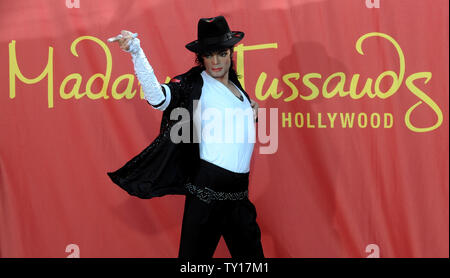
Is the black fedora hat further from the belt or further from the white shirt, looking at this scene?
the belt

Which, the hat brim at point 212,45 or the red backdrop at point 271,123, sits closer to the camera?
the hat brim at point 212,45

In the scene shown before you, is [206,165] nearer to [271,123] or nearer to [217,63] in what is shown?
[217,63]

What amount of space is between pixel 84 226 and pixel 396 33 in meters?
2.11

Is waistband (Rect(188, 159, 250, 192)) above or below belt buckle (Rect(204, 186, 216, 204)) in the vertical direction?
above

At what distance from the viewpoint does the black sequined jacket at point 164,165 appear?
211 centimetres

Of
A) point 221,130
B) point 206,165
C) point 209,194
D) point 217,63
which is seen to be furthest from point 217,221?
point 217,63

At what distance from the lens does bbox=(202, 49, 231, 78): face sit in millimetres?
2117

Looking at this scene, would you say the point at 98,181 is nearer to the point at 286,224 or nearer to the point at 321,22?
the point at 286,224

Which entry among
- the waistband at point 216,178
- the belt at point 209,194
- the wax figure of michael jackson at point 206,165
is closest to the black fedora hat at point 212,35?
the wax figure of michael jackson at point 206,165

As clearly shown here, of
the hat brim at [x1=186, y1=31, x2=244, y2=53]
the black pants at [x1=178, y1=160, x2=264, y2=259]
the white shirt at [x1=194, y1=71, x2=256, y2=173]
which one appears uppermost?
the hat brim at [x1=186, y1=31, x2=244, y2=53]

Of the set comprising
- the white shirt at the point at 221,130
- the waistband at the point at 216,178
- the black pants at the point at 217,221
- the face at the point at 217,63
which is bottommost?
the black pants at the point at 217,221

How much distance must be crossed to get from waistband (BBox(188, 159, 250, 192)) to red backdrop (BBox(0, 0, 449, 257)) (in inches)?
29.9

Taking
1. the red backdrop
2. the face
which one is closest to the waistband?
the face

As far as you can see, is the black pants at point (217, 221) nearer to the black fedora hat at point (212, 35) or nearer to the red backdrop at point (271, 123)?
the black fedora hat at point (212, 35)
